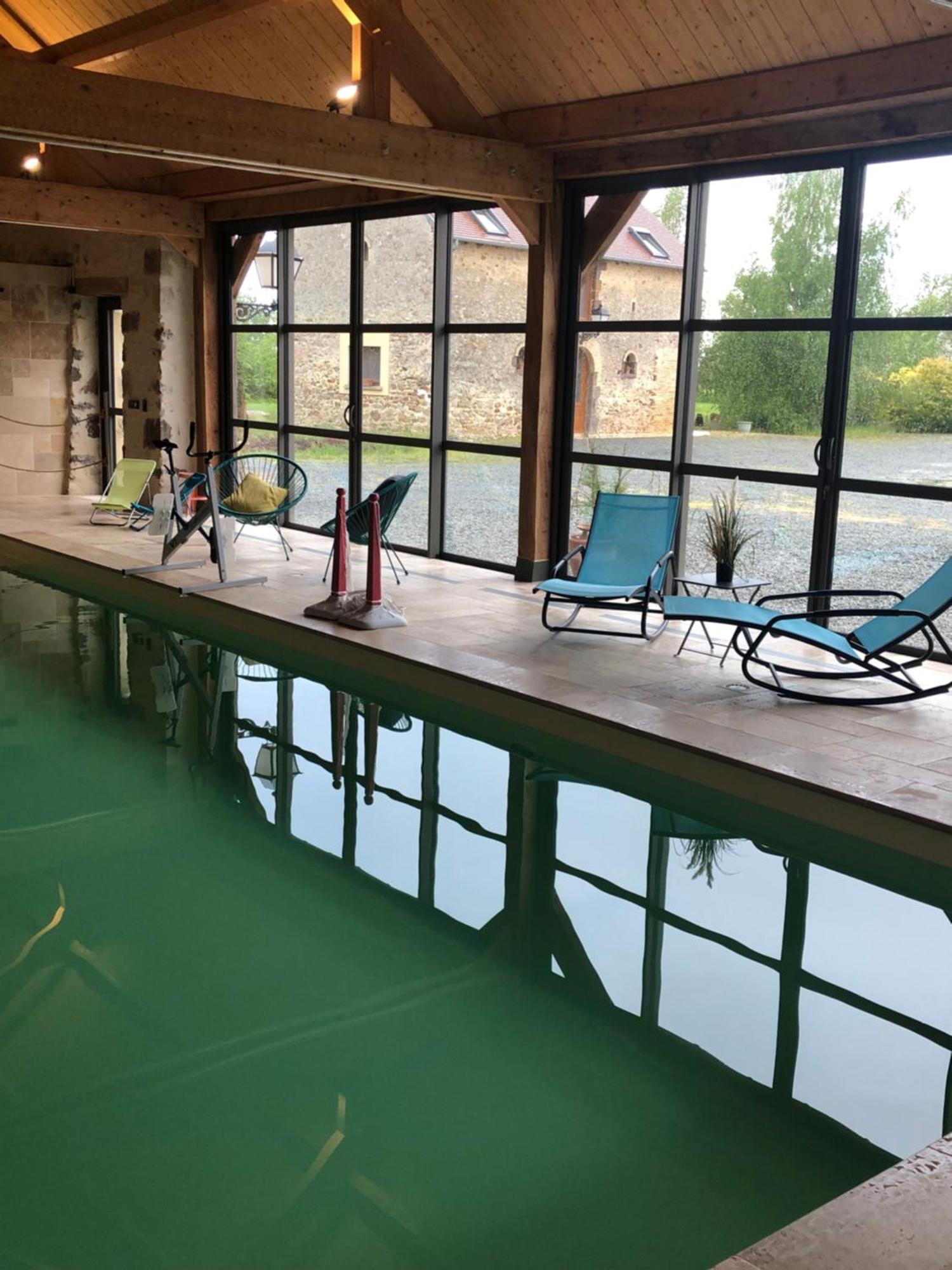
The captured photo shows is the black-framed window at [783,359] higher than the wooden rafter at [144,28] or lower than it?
lower

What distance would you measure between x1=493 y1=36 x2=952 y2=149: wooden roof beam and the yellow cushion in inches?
122

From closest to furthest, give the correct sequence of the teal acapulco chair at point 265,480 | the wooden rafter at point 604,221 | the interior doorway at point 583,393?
the wooden rafter at point 604,221 → the interior doorway at point 583,393 → the teal acapulco chair at point 265,480

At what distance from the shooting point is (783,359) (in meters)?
7.15

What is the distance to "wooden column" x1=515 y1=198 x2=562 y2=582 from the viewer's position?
8.28 metres

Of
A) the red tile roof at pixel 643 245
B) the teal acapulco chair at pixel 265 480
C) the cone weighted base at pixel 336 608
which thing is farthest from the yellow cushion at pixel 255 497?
the red tile roof at pixel 643 245

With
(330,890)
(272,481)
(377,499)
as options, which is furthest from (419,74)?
(330,890)

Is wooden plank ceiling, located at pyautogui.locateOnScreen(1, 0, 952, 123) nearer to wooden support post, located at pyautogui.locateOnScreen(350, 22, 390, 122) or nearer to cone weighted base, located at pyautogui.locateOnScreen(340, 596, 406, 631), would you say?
wooden support post, located at pyautogui.locateOnScreen(350, 22, 390, 122)

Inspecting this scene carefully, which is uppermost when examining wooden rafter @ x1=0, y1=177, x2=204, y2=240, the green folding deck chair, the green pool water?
wooden rafter @ x1=0, y1=177, x2=204, y2=240

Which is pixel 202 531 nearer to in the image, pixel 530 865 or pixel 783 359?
pixel 783 359

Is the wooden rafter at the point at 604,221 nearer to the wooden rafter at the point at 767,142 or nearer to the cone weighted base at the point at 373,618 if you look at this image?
the wooden rafter at the point at 767,142

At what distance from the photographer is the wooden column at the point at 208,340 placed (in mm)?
11844

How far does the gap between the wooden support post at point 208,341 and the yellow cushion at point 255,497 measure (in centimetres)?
280

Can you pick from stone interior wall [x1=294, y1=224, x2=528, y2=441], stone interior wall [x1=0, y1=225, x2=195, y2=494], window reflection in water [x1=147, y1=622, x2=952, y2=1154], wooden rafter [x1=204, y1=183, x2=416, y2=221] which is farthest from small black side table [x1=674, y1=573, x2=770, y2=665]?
stone interior wall [x1=0, y1=225, x2=195, y2=494]

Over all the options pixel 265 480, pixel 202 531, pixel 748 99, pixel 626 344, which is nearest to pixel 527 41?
pixel 748 99
